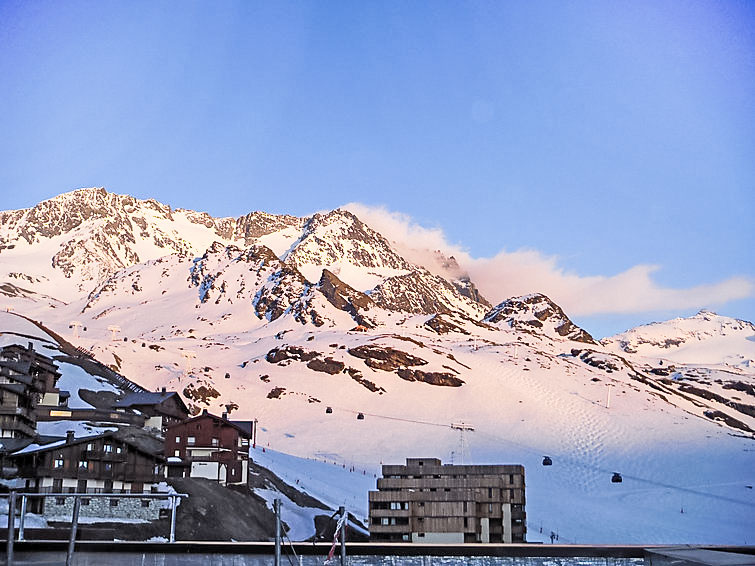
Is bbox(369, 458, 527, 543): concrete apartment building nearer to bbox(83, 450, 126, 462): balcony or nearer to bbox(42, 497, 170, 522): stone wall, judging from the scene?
bbox(42, 497, 170, 522): stone wall

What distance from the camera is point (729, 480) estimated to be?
155 m

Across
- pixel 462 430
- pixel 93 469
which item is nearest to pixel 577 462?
pixel 462 430

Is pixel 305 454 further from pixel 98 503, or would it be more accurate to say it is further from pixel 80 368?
pixel 98 503

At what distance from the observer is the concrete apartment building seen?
72.3 metres

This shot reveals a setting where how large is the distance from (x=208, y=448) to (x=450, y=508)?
28599 mm

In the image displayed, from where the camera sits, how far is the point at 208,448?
89.4m

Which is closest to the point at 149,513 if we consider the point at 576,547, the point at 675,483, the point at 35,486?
the point at 35,486

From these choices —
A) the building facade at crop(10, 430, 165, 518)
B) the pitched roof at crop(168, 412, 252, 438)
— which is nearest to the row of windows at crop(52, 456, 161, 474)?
the building facade at crop(10, 430, 165, 518)

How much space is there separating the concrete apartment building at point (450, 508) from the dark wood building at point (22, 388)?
114 feet

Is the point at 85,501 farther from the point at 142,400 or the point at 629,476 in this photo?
the point at 629,476

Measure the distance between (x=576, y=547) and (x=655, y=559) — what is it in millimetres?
1615

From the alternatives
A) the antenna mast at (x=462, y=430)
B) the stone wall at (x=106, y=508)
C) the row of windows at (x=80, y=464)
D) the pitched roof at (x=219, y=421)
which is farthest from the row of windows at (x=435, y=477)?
the antenna mast at (x=462, y=430)

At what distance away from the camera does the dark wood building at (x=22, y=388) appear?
82.6 m

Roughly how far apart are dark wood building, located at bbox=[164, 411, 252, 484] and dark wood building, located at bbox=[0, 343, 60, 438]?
13555 millimetres
